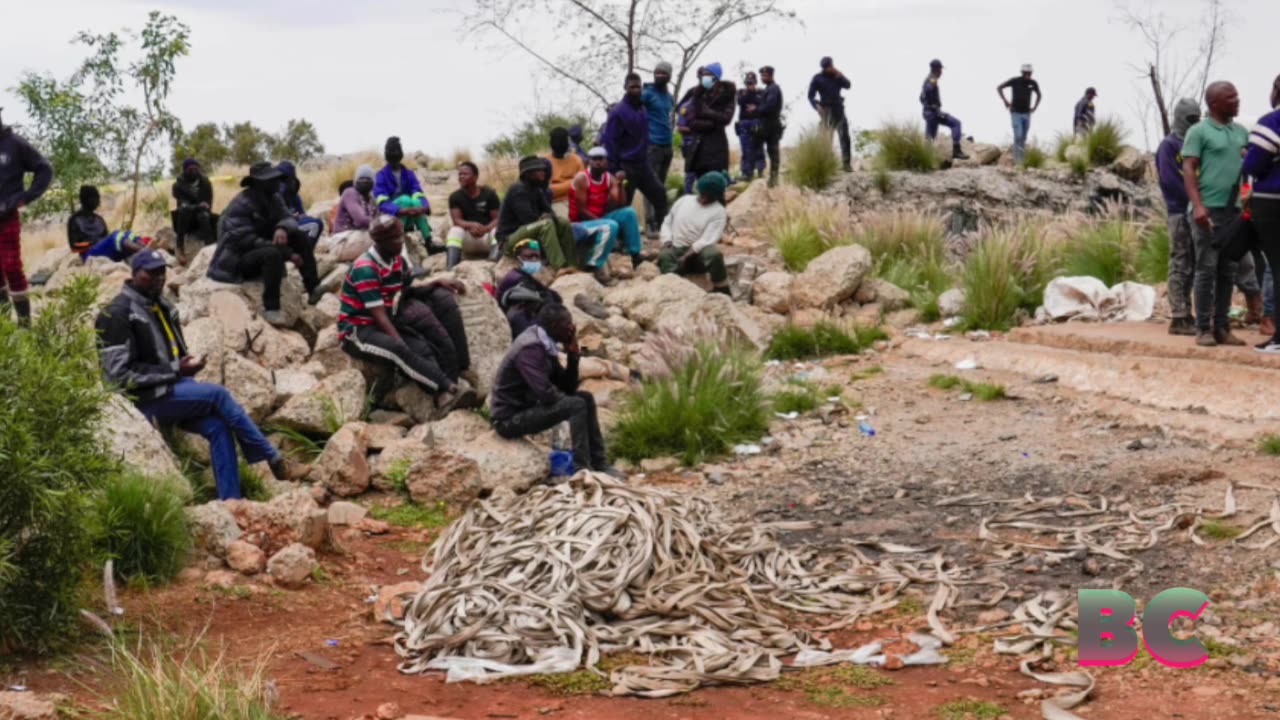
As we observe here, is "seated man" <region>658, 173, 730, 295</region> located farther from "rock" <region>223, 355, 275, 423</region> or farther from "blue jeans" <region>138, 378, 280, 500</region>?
"blue jeans" <region>138, 378, 280, 500</region>

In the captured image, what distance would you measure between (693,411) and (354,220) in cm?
550

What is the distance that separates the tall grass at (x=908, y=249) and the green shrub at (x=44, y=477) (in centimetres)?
1012

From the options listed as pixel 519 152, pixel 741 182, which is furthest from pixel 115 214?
pixel 741 182

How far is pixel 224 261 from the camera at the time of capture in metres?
11.9

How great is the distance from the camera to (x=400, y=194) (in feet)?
50.7

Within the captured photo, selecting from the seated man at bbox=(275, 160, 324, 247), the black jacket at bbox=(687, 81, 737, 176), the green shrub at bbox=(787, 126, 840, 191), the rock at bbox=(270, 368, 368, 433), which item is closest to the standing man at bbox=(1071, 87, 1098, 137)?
the green shrub at bbox=(787, 126, 840, 191)

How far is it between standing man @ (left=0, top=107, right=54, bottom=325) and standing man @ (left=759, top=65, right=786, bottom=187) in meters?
10.6

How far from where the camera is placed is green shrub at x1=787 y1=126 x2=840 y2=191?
20.1m

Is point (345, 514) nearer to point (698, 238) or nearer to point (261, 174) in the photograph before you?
point (261, 174)

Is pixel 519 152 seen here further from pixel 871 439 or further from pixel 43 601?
pixel 43 601

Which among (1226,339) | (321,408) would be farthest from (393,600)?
(1226,339)

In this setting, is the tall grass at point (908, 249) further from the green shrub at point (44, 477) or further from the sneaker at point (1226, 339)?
the green shrub at point (44, 477)

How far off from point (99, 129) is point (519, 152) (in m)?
6.86

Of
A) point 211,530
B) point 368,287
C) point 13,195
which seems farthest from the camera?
point 13,195
